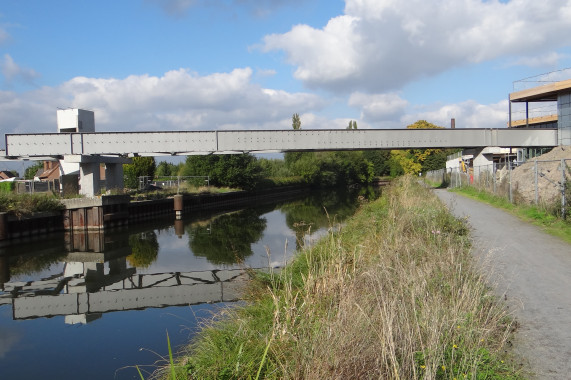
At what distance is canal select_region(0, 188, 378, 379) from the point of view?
8.49m

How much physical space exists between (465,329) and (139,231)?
26.8 meters

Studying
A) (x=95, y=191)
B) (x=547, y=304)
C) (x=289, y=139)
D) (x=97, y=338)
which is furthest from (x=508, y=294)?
(x=95, y=191)

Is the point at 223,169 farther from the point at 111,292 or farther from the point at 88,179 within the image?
the point at 111,292

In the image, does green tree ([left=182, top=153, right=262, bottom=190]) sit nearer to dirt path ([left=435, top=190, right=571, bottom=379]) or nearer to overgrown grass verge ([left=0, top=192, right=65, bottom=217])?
overgrown grass verge ([left=0, top=192, right=65, bottom=217])

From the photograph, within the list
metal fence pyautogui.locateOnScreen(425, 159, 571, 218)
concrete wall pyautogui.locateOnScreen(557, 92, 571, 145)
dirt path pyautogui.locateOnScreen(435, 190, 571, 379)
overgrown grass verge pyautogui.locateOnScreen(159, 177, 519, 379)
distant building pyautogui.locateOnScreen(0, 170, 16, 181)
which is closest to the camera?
overgrown grass verge pyautogui.locateOnScreen(159, 177, 519, 379)

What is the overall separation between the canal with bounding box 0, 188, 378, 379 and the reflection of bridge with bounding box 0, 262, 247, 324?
0.03m

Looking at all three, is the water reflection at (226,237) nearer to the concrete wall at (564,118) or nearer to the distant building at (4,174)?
the concrete wall at (564,118)

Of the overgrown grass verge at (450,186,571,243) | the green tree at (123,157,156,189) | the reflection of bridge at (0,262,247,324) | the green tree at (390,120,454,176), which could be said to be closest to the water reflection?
the reflection of bridge at (0,262,247,324)

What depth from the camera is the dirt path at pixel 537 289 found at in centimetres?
479

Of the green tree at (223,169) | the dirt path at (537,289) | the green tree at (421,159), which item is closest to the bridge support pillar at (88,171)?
the green tree at (223,169)

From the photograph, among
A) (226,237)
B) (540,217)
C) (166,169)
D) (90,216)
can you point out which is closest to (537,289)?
(540,217)

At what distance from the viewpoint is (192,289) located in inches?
504

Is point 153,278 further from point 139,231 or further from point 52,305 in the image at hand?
point 139,231

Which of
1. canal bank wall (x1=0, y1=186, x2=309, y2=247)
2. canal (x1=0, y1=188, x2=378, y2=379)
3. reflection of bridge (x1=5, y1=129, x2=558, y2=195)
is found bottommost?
canal (x1=0, y1=188, x2=378, y2=379)
